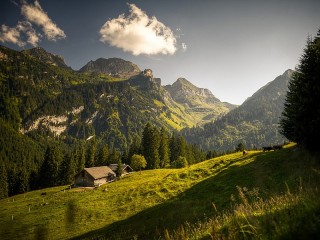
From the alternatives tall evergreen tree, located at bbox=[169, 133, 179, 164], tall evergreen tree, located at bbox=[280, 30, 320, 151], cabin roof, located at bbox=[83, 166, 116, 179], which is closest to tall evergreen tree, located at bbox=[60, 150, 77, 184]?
cabin roof, located at bbox=[83, 166, 116, 179]

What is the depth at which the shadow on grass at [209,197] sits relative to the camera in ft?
89.2

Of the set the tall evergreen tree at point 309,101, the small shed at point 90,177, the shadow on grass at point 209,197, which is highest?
the tall evergreen tree at point 309,101

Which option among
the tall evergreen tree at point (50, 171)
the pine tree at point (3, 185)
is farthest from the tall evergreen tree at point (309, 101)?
the pine tree at point (3, 185)

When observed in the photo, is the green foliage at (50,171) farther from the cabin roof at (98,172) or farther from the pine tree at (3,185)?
the cabin roof at (98,172)

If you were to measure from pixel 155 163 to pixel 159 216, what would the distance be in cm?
8089

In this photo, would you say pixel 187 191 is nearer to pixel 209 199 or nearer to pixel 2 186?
pixel 209 199

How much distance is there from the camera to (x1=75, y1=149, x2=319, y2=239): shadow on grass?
27188 millimetres

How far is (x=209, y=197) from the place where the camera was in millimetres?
33281

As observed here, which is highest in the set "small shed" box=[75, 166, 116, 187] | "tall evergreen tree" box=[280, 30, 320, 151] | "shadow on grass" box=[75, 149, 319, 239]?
"tall evergreen tree" box=[280, 30, 320, 151]

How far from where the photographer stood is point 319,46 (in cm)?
3102

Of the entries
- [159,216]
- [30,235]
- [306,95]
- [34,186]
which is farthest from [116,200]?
[34,186]

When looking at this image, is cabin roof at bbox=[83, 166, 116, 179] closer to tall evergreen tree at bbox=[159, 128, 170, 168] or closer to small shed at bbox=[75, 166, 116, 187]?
small shed at bbox=[75, 166, 116, 187]

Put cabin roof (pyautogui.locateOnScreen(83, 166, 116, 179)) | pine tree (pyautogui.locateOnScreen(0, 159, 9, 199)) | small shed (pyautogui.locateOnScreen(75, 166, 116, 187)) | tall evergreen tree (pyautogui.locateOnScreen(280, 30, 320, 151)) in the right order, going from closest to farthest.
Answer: tall evergreen tree (pyautogui.locateOnScreen(280, 30, 320, 151))
small shed (pyautogui.locateOnScreen(75, 166, 116, 187))
cabin roof (pyautogui.locateOnScreen(83, 166, 116, 179))
pine tree (pyautogui.locateOnScreen(0, 159, 9, 199))

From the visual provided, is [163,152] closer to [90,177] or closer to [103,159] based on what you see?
[103,159]
